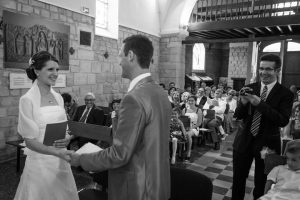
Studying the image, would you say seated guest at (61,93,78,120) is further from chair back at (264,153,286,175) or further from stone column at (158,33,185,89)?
stone column at (158,33,185,89)

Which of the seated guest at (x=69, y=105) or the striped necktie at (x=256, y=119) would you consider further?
the seated guest at (x=69, y=105)

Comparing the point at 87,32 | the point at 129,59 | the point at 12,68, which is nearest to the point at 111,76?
the point at 87,32

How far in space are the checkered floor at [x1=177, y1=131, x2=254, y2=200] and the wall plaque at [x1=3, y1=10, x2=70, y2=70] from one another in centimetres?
323

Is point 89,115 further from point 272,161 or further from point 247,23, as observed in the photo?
point 247,23

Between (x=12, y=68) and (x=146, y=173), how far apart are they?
4013 millimetres

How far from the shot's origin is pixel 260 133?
7.25 feet

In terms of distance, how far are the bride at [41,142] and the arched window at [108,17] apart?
481 centimetres

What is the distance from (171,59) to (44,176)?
7.47 m

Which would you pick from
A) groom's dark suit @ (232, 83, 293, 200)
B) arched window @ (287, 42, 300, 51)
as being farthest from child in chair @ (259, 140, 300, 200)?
arched window @ (287, 42, 300, 51)

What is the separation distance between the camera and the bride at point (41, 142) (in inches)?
71.2

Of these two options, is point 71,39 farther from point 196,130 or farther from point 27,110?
point 27,110

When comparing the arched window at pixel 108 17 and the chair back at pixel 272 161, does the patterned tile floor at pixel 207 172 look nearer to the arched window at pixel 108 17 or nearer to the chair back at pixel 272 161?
the chair back at pixel 272 161

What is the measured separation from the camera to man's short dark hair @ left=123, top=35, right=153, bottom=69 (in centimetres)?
123

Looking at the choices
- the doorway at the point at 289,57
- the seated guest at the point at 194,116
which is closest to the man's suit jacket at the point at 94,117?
the seated guest at the point at 194,116
